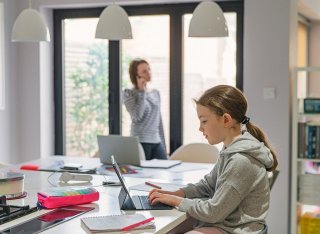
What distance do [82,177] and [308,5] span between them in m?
3.18

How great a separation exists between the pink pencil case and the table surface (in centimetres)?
4

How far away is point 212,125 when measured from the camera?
2.40m

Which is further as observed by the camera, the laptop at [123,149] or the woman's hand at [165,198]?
the laptop at [123,149]

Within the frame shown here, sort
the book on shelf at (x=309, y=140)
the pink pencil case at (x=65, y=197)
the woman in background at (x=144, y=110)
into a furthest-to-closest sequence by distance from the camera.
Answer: the woman in background at (x=144, y=110) < the book on shelf at (x=309, y=140) < the pink pencil case at (x=65, y=197)

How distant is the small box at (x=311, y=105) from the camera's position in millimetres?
4160

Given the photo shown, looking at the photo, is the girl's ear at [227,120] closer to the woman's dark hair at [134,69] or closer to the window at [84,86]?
the woman's dark hair at [134,69]

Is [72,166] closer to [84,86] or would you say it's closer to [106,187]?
[106,187]

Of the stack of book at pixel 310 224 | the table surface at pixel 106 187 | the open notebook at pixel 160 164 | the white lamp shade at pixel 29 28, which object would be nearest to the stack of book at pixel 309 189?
the stack of book at pixel 310 224

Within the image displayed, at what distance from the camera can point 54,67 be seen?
5574 millimetres

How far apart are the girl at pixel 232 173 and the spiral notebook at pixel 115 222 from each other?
272 millimetres

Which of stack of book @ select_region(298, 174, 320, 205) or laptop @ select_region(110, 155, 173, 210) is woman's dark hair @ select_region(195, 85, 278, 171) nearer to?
laptop @ select_region(110, 155, 173, 210)

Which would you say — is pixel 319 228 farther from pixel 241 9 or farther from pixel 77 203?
pixel 77 203

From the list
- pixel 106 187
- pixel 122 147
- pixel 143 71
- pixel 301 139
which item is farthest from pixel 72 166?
pixel 301 139

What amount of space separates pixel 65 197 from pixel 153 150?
7.83ft
